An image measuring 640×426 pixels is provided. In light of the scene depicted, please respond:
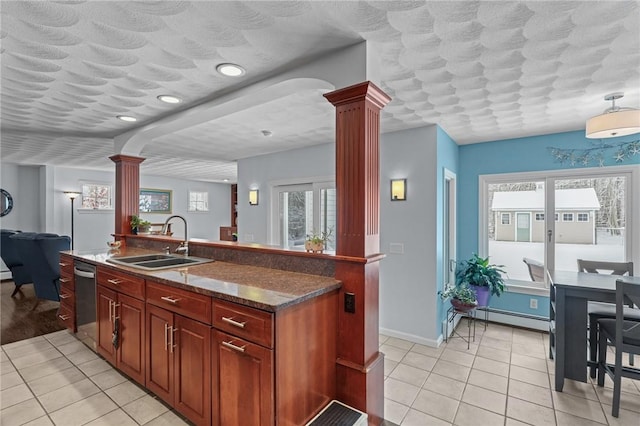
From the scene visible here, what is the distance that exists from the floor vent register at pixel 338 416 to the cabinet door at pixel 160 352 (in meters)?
1.00

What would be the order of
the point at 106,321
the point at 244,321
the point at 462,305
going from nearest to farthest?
the point at 244,321 → the point at 106,321 → the point at 462,305

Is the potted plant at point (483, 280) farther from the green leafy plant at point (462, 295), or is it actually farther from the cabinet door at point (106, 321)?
the cabinet door at point (106, 321)

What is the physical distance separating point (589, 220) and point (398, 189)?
7.74ft

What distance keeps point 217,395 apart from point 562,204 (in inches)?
172

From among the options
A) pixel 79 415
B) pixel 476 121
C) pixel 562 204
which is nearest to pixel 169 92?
pixel 79 415

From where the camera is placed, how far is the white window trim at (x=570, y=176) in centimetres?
339

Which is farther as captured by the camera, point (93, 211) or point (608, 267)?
point (93, 211)

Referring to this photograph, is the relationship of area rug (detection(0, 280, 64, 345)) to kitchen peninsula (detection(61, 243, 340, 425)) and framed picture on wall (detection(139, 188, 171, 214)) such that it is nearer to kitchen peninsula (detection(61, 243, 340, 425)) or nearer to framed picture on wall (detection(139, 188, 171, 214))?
kitchen peninsula (detection(61, 243, 340, 425))

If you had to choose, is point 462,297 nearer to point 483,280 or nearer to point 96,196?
point 483,280

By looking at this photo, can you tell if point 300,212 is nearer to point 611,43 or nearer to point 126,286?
point 126,286

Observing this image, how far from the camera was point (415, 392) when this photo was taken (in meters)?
2.53

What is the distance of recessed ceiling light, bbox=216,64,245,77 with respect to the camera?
2082mm

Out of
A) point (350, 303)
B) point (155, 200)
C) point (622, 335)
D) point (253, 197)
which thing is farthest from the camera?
point (155, 200)

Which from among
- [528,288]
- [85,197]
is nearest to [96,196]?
[85,197]
